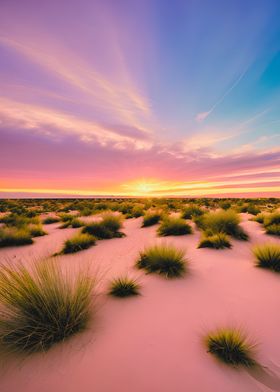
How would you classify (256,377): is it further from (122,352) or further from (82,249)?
(82,249)

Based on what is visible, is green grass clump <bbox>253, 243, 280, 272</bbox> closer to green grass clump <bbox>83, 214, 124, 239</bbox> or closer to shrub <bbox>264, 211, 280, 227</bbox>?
shrub <bbox>264, 211, 280, 227</bbox>

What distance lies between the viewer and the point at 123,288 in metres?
Answer: 3.49

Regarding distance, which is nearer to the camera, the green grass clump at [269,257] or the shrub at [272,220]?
the green grass clump at [269,257]

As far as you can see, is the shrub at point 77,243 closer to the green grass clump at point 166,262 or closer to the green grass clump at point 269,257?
the green grass clump at point 166,262

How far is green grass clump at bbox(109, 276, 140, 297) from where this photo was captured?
3.43 metres

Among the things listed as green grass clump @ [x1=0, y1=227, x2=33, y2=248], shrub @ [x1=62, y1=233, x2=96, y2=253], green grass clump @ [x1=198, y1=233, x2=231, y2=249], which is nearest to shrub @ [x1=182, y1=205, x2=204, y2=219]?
green grass clump @ [x1=198, y1=233, x2=231, y2=249]

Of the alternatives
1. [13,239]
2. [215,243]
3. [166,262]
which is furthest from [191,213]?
[13,239]

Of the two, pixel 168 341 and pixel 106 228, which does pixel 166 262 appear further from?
pixel 106 228

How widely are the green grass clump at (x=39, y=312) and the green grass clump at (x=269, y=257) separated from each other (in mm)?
3496

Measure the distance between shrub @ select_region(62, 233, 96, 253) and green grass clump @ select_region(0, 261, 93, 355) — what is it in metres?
3.29

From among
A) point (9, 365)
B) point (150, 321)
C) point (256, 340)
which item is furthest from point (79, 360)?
point (256, 340)

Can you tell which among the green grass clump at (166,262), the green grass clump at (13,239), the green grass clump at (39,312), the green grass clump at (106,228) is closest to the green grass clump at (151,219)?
the green grass clump at (106,228)

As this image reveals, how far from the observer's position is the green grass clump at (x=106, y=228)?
7949mm

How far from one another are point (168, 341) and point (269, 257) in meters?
3.04
